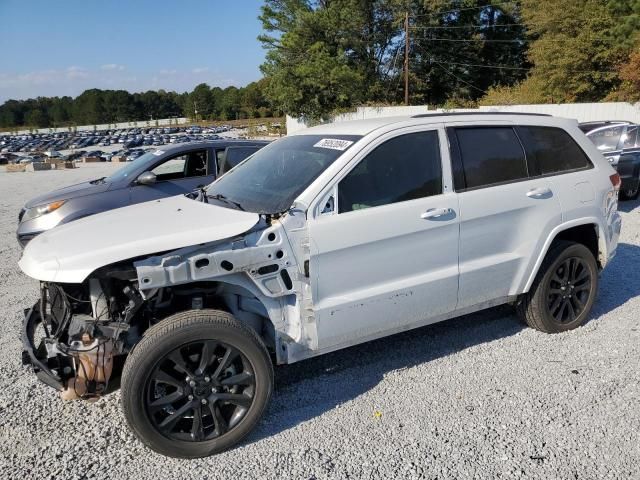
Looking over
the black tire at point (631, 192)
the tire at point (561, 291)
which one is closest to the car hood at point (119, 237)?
the tire at point (561, 291)

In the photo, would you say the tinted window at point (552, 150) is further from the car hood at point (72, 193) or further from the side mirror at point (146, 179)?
the car hood at point (72, 193)

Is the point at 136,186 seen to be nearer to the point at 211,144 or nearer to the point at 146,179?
the point at 146,179

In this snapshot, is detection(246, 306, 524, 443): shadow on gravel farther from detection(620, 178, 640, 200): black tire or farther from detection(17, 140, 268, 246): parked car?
detection(620, 178, 640, 200): black tire

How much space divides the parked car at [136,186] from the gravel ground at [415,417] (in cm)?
260

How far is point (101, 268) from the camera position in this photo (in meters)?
2.78

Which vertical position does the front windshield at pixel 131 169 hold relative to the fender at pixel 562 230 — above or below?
above

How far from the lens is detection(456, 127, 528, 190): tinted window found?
375 centimetres

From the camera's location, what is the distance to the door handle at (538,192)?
154 inches

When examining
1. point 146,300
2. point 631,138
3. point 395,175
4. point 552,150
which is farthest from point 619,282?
point 631,138

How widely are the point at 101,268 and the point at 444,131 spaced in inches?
97.2

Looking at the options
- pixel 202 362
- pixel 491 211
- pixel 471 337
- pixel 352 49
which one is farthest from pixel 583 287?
pixel 352 49

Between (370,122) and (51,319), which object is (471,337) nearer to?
(370,122)

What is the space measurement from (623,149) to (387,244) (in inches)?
348

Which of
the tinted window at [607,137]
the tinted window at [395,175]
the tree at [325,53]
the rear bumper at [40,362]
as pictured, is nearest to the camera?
the rear bumper at [40,362]
